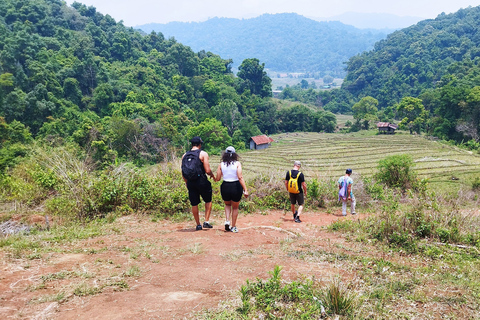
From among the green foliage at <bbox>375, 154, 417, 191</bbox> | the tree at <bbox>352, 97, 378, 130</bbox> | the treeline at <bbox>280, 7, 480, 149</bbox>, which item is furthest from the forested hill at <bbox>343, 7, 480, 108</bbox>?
the green foliage at <bbox>375, 154, 417, 191</bbox>

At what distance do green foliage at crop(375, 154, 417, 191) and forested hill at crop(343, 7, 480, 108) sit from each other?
65758mm

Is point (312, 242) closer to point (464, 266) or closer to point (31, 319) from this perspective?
point (464, 266)

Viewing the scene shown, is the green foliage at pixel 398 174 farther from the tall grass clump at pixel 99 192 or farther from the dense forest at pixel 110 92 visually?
the dense forest at pixel 110 92

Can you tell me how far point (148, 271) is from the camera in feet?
12.6

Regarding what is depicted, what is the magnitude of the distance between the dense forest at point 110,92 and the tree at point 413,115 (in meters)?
12.4

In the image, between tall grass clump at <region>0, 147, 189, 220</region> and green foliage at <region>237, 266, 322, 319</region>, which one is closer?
green foliage at <region>237, 266, 322, 319</region>

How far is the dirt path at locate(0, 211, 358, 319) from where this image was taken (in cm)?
302

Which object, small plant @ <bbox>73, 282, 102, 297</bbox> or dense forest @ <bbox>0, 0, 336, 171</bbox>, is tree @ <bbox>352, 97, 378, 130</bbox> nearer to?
dense forest @ <bbox>0, 0, 336, 171</bbox>

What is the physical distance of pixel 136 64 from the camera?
55719 mm

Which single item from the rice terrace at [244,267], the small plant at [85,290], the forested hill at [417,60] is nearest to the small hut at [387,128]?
the forested hill at [417,60]

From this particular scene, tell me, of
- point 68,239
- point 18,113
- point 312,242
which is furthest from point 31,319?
point 18,113

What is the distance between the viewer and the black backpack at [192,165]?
528cm

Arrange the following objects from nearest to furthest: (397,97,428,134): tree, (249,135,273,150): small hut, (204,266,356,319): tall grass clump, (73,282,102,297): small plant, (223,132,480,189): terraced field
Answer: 1. (204,266,356,319): tall grass clump
2. (73,282,102,297): small plant
3. (223,132,480,189): terraced field
4. (249,135,273,150): small hut
5. (397,97,428,134): tree

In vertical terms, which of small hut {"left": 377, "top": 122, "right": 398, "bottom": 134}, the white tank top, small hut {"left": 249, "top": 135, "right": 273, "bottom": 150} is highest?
the white tank top
